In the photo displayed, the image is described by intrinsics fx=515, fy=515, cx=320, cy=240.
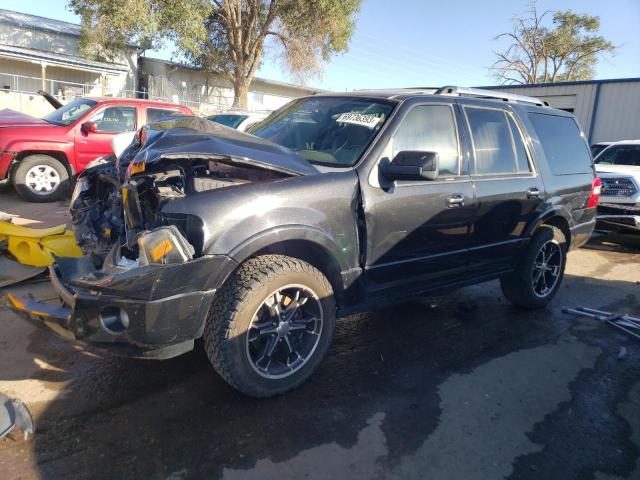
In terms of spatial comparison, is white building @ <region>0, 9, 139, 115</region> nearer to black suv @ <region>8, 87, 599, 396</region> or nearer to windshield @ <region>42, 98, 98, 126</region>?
windshield @ <region>42, 98, 98, 126</region>

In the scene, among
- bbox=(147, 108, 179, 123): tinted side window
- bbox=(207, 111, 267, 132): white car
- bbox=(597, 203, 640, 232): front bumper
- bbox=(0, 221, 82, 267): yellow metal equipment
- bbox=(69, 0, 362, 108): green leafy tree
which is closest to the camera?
bbox=(0, 221, 82, 267): yellow metal equipment

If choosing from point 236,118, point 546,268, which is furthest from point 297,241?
point 236,118

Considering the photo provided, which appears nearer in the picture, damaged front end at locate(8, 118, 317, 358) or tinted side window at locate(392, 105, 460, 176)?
damaged front end at locate(8, 118, 317, 358)

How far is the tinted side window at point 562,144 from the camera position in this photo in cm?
492

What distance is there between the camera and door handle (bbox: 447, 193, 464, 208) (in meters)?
3.90

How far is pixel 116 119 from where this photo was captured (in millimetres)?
9273

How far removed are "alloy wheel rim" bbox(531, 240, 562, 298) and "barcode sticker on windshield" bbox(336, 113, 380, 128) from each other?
2291 mm

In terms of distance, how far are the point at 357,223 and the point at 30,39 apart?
32966 mm

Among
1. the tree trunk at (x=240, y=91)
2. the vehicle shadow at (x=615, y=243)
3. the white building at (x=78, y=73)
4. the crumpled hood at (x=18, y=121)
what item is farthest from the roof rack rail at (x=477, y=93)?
the tree trunk at (x=240, y=91)

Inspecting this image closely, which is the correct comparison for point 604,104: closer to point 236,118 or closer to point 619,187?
point 619,187

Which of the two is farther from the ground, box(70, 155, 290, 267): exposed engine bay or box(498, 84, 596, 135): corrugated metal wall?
box(498, 84, 596, 135): corrugated metal wall

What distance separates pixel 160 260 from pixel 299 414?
4.08ft

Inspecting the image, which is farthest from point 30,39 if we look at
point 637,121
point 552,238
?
point 552,238

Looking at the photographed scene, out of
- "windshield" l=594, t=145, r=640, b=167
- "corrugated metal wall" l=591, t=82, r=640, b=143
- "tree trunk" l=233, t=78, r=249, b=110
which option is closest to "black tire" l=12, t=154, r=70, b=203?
"windshield" l=594, t=145, r=640, b=167
